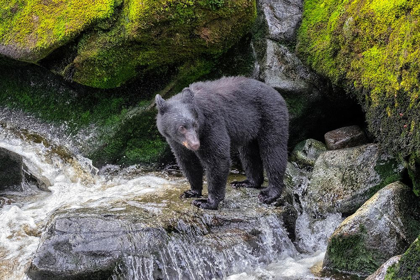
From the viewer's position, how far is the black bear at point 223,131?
6.81 metres

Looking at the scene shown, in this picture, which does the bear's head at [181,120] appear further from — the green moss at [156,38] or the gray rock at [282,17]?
the gray rock at [282,17]

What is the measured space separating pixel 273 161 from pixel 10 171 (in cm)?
481

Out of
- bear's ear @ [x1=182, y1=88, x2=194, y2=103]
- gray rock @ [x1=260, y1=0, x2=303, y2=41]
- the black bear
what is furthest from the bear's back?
gray rock @ [x1=260, y1=0, x2=303, y2=41]

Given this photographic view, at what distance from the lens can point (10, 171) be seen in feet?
29.7

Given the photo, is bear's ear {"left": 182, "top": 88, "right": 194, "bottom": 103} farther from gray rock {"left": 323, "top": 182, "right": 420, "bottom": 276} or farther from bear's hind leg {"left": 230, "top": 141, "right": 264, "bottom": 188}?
gray rock {"left": 323, "top": 182, "right": 420, "bottom": 276}

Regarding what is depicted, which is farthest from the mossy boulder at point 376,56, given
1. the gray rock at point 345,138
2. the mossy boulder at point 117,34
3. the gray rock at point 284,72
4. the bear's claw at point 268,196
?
the bear's claw at point 268,196

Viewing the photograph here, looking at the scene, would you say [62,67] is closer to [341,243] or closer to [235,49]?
[235,49]

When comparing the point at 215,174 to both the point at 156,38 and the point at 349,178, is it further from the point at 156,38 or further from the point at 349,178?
the point at 156,38

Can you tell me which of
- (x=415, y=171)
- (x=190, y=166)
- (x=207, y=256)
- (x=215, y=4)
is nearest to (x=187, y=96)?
(x=190, y=166)

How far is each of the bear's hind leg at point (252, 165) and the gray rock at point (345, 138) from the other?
196 cm

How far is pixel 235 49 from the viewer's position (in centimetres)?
1007

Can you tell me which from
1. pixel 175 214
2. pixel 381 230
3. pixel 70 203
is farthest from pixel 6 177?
pixel 381 230

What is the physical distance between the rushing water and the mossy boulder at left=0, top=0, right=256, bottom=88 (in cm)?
170

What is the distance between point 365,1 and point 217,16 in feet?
8.33
